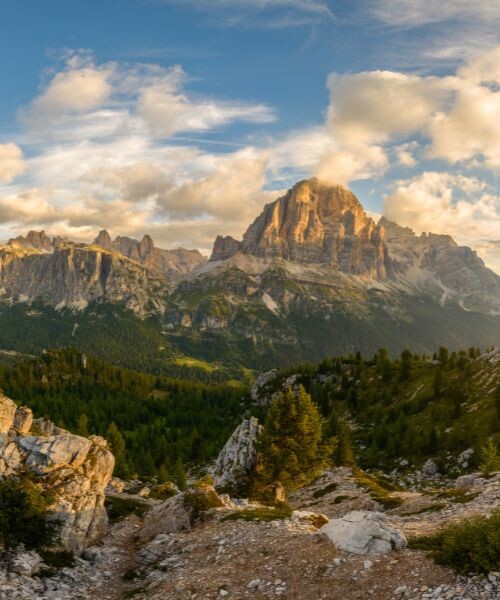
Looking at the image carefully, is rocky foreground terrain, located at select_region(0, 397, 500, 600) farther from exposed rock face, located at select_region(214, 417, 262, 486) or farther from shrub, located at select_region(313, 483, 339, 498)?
exposed rock face, located at select_region(214, 417, 262, 486)

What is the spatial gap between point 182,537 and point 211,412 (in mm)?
163780

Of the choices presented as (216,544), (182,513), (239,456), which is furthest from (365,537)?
(239,456)

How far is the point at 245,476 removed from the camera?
6097 centimetres

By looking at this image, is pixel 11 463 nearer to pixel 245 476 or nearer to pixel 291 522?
pixel 291 522

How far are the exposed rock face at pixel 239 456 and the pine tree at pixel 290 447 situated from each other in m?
3.66

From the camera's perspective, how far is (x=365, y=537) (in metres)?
24.7

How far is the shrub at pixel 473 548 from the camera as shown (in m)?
18.4

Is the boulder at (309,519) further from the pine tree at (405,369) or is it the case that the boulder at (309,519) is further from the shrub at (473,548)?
the pine tree at (405,369)

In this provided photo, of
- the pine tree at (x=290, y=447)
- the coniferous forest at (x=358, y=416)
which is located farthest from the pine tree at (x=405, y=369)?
the pine tree at (x=290, y=447)

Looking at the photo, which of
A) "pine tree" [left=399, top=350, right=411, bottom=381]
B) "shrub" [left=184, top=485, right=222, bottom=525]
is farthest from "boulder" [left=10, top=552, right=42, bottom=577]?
"pine tree" [left=399, top=350, right=411, bottom=381]

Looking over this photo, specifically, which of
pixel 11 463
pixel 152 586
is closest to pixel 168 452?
pixel 11 463

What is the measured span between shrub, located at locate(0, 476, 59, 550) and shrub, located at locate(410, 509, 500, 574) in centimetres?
2647

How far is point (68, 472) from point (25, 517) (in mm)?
6584

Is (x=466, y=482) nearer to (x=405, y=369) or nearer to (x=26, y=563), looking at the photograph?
(x=26, y=563)
